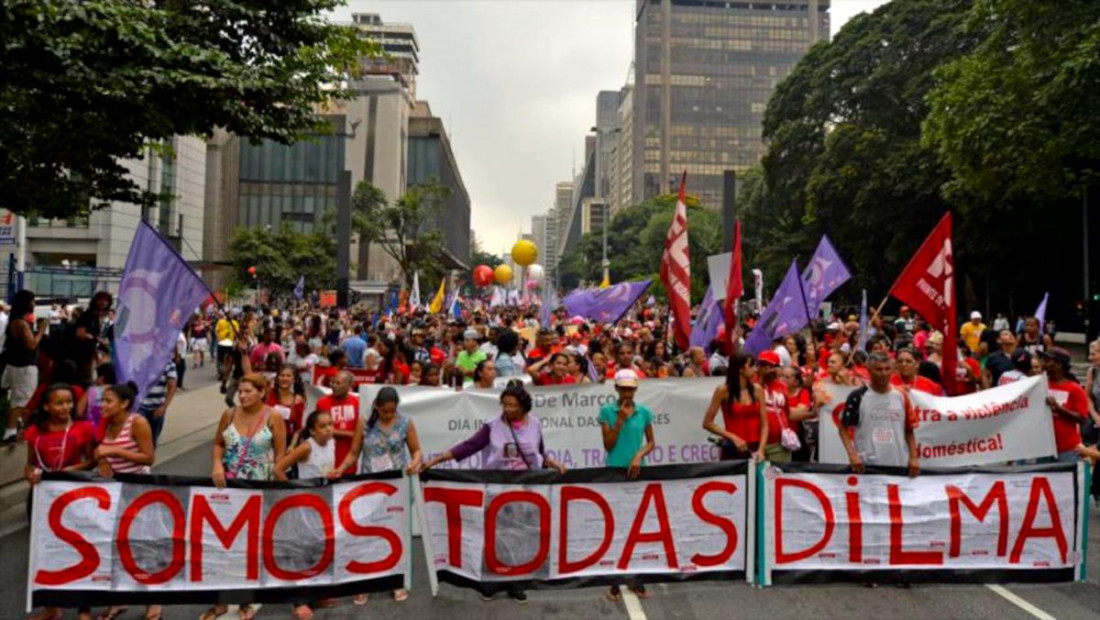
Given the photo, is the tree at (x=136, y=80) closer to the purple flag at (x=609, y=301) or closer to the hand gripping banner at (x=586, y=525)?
the hand gripping banner at (x=586, y=525)

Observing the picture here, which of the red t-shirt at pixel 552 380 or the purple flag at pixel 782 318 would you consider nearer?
the red t-shirt at pixel 552 380

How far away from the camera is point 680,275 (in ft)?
34.8

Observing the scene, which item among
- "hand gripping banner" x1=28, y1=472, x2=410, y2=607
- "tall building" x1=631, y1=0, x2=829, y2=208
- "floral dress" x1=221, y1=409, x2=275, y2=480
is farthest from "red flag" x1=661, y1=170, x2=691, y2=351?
"tall building" x1=631, y1=0, x2=829, y2=208

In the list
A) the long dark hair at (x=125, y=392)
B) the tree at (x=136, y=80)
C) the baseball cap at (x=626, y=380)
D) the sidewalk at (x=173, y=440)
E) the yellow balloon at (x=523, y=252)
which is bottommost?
the sidewalk at (x=173, y=440)

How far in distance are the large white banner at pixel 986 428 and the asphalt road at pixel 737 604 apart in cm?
122

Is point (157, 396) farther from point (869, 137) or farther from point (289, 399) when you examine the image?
point (869, 137)

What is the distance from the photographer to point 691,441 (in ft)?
26.6

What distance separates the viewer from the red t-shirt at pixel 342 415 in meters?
6.54

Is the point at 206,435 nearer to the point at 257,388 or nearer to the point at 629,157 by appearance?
the point at 257,388

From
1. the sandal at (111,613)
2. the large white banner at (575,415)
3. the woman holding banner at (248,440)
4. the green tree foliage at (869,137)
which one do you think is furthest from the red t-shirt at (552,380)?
the green tree foliage at (869,137)

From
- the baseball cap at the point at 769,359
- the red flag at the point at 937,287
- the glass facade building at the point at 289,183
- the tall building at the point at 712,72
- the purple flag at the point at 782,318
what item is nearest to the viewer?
the baseball cap at the point at 769,359

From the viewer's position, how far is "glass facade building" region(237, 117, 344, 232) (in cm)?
7762

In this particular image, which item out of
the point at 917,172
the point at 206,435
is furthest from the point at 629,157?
the point at 206,435

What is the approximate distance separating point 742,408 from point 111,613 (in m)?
4.50
